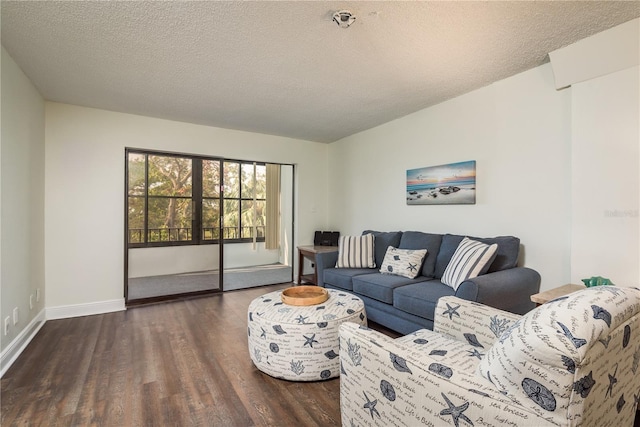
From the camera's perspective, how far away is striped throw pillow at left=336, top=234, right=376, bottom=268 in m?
3.56

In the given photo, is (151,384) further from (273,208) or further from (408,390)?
(273,208)

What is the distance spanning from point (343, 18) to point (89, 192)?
3423mm

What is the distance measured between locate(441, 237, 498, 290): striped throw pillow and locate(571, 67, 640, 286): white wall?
587 mm

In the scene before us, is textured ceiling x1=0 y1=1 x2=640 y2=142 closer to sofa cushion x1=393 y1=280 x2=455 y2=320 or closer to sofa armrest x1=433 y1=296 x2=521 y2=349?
sofa armrest x1=433 y1=296 x2=521 y2=349

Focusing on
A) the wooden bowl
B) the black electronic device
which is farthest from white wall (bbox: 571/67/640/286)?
the black electronic device

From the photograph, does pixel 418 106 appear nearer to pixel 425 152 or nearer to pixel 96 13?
pixel 425 152

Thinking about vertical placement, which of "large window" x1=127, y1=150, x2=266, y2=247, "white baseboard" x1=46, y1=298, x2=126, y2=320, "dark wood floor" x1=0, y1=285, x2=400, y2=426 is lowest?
"dark wood floor" x1=0, y1=285, x2=400, y2=426

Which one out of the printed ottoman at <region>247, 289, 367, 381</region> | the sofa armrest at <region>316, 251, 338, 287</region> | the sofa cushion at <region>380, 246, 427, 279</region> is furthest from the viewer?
the sofa armrest at <region>316, 251, 338, 287</region>

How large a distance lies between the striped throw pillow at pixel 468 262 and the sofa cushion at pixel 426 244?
1.02 ft

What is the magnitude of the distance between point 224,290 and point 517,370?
13.8 feet

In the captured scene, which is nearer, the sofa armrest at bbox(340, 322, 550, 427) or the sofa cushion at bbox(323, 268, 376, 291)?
the sofa armrest at bbox(340, 322, 550, 427)

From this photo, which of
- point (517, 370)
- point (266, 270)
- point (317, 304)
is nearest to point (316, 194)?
point (266, 270)

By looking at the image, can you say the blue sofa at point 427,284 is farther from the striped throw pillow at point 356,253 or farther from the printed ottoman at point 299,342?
the printed ottoman at point 299,342

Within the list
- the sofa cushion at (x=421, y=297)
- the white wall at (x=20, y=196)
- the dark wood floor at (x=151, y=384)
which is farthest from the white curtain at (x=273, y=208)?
the sofa cushion at (x=421, y=297)
